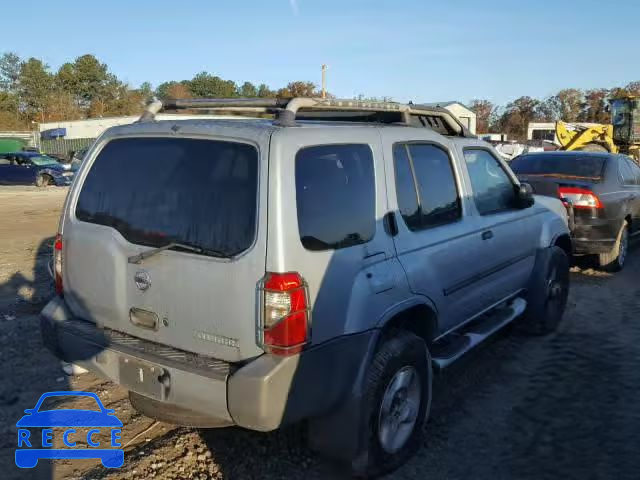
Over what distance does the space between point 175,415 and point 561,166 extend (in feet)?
23.2

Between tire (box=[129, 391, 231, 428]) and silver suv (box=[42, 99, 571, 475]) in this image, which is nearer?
silver suv (box=[42, 99, 571, 475])

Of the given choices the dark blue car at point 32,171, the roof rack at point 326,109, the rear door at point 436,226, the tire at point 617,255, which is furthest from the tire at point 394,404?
the dark blue car at point 32,171

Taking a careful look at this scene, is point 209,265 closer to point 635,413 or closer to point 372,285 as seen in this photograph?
point 372,285

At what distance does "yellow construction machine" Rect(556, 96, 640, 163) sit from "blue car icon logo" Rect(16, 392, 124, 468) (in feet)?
65.9

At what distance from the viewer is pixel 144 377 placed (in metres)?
2.93

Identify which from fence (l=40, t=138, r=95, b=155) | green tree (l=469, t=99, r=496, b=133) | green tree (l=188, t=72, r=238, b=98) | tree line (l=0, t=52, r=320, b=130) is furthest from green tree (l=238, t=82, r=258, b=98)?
fence (l=40, t=138, r=95, b=155)

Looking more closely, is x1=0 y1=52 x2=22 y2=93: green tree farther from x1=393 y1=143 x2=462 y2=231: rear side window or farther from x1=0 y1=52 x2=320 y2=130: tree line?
x1=393 y1=143 x2=462 y2=231: rear side window

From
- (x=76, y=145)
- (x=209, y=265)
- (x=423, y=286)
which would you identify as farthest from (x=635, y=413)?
(x=76, y=145)

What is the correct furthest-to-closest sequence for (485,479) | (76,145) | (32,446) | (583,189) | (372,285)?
(76,145)
(583,189)
(32,446)
(485,479)
(372,285)

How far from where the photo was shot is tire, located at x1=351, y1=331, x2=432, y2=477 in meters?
3.04

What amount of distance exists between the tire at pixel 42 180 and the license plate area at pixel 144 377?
2410cm

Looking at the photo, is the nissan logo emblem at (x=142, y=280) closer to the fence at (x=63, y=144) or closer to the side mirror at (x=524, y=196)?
the side mirror at (x=524, y=196)

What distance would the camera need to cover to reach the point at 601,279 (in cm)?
780

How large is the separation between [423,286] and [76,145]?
146 ft
